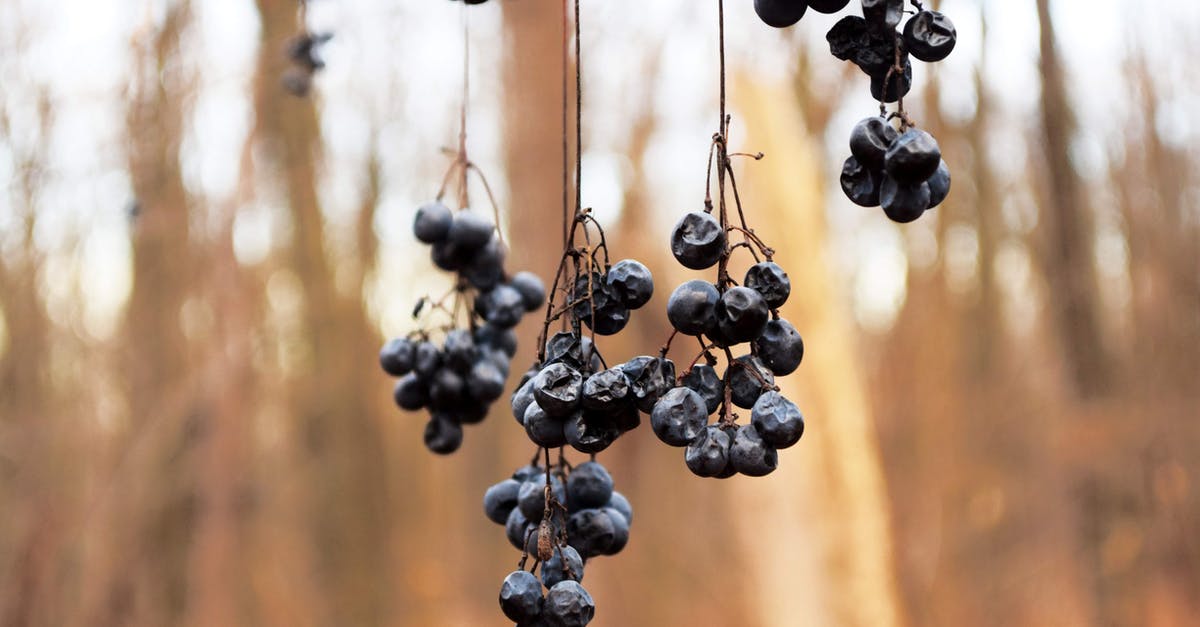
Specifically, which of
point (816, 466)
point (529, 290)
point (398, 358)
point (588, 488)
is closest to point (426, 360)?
point (398, 358)

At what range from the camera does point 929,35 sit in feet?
3.10

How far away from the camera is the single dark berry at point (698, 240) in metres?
0.90

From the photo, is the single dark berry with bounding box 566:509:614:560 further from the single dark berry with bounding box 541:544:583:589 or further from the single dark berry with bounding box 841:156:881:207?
the single dark berry with bounding box 841:156:881:207

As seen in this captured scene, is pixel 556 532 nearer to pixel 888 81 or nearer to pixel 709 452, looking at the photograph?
pixel 709 452

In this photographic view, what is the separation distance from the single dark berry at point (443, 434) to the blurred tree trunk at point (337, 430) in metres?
7.78

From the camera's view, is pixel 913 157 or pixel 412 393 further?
pixel 412 393

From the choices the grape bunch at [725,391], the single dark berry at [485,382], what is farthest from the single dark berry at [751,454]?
the single dark berry at [485,382]

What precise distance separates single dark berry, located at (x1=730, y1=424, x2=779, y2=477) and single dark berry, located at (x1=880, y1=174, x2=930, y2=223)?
0.81ft

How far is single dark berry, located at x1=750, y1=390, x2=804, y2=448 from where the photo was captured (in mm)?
897

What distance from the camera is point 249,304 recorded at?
6.09 metres

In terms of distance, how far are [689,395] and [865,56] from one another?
1.23 ft

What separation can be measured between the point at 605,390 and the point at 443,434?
1.87 ft

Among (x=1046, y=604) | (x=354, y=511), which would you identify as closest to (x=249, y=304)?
(x=354, y=511)

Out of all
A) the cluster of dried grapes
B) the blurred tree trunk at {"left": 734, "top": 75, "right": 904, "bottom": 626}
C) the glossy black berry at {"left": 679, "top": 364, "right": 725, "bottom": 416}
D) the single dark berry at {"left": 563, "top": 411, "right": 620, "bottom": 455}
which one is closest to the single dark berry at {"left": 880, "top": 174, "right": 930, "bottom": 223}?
the cluster of dried grapes
